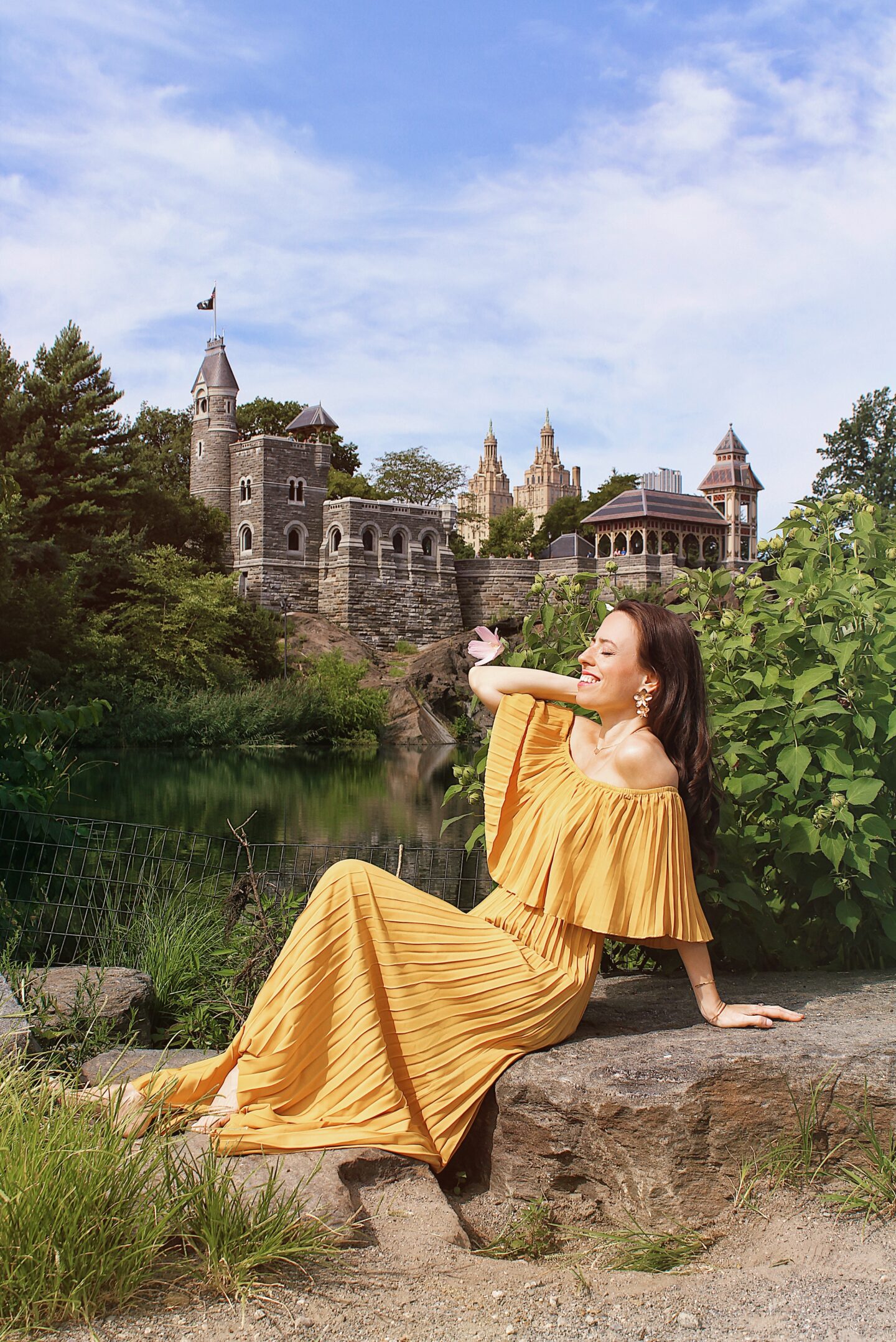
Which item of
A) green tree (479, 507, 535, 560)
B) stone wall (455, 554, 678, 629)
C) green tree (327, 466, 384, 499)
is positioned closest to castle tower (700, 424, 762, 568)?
green tree (479, 507, 535, 560)

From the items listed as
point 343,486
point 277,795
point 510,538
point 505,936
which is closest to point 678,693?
point 505,936

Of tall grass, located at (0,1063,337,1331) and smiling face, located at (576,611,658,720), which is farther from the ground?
smiling face, located at (576,611,658,720)

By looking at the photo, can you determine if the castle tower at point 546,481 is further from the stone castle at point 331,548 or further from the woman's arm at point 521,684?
the woman's arm at point 521,684

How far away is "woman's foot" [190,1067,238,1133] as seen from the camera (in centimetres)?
230

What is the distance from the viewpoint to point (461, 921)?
8.43 feet

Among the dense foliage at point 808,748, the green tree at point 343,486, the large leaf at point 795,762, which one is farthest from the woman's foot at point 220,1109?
the green tree at point 343,486

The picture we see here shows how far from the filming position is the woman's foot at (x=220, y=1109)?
230cm

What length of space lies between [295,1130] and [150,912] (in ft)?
7.27

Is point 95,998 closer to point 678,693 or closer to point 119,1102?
point 119,1102

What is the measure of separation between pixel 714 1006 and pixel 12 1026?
1.72m

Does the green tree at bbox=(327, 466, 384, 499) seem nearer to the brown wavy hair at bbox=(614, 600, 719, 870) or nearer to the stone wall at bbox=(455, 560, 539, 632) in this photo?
the stone wall at bbox=(455, 560, 539, 632)

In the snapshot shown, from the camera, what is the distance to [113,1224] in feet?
5.78

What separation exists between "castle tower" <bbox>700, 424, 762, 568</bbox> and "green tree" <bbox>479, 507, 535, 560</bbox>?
9.49m

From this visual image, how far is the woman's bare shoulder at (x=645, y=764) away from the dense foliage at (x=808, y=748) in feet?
1.23
